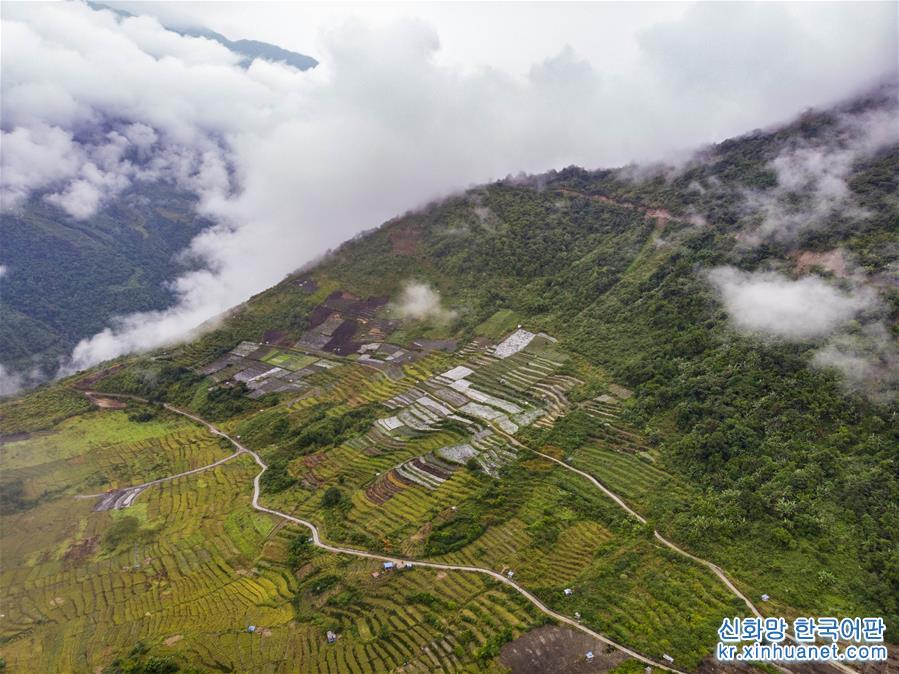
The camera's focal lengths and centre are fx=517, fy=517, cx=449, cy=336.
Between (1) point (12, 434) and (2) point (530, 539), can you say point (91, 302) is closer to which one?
(1) point (12, 434)

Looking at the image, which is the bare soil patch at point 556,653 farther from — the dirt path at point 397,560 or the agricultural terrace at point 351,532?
the agricultural terrace at point 351,532

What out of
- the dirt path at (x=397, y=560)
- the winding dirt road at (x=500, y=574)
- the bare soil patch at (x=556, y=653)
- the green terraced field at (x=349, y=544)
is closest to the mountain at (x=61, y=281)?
the green terraced field at (x=349, y=544)

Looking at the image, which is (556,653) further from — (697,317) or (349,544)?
Result: (697,317)

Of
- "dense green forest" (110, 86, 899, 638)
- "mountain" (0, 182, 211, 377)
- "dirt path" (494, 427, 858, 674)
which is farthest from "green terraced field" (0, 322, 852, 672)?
"mountain" (0, 182, 211, 377)

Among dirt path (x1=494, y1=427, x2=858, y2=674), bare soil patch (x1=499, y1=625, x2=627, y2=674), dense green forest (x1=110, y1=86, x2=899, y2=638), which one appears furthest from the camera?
dense green forest (x1=110, y1=86, x2=899, y2=638)

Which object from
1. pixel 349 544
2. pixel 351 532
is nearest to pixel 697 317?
pixel 351 532

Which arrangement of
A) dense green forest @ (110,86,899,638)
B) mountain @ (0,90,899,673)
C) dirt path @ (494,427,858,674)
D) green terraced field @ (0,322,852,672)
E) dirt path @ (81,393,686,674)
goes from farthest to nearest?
dense green forest @ (110,86,899,638)
mountain @ (0,90,899,673)
green terraced field @ (0,322,852,672)
dirt path @ (81,393,686,674)
dirt path @ (494,427,858,674)

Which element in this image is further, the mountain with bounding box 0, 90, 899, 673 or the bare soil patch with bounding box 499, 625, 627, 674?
the mountain with bounding box 0, 90, 899, 673

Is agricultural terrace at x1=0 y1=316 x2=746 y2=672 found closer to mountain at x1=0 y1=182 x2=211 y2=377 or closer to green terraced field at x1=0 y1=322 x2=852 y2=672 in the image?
green terraced field at x1=0 y1=322 x2=852 y2=672

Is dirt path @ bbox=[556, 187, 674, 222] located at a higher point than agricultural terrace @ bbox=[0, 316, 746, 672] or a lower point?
higher
